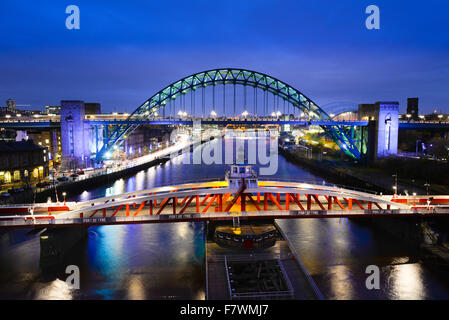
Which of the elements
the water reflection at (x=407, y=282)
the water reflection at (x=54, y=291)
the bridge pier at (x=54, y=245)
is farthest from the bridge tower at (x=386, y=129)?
the water reflection at (x=54, y=291)

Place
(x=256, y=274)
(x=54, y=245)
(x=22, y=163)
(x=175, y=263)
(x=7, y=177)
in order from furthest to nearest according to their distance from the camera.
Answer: (x=22, y=163)
(x=7, y=177)
(x=175, y=263)
(x=54, y=245)
(x=256, y=274)

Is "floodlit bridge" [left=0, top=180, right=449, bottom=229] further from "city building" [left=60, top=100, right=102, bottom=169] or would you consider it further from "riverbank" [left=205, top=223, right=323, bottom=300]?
"city building" [left=60, top=100, right=102, bottom=169]

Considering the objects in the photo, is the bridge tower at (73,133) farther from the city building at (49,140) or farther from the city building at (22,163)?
the city building at (22,163)

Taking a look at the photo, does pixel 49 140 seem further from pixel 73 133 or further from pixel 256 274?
pixel 256 274

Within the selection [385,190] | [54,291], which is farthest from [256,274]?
[385,190]
